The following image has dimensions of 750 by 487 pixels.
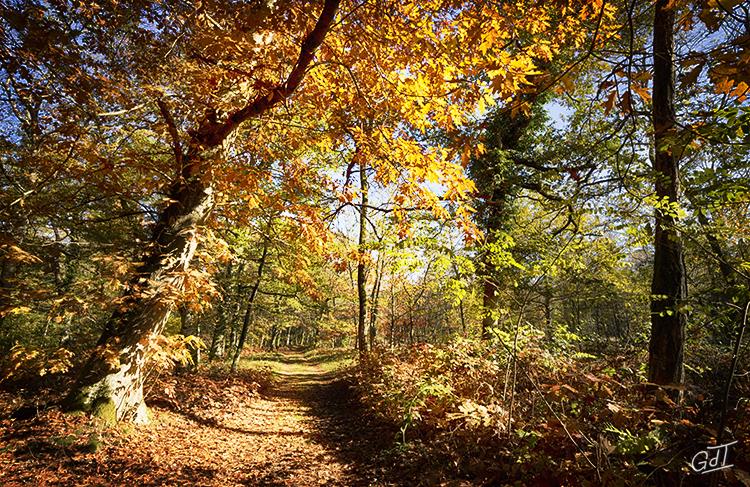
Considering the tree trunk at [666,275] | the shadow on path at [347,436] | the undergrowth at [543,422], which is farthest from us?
the shadow on path at [347,436]

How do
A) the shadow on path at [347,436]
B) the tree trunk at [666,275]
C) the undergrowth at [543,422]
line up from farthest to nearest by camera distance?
1. the shadow on path at [347,436]
2. the tree trunk at [666,275]
3. the undergrowth at [543,422]

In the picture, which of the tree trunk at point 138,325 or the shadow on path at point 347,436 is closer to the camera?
the shadow on path at point 347,436

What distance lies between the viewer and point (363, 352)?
12.5 m

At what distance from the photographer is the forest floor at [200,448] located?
4333 mm

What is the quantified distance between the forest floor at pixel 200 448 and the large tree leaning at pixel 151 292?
382 millimetres

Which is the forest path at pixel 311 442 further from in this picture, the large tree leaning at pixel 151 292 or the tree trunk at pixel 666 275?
the tree trunk at pixel 666 275

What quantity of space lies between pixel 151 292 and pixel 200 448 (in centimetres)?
292

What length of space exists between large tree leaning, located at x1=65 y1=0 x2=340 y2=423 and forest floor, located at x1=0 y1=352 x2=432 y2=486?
0.38m

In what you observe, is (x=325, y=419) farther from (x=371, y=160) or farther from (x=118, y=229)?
(x=118, y=229)

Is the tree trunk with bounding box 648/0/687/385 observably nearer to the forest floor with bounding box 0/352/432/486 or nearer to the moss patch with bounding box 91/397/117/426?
the forest floor with bounding box 0/352/432/486
